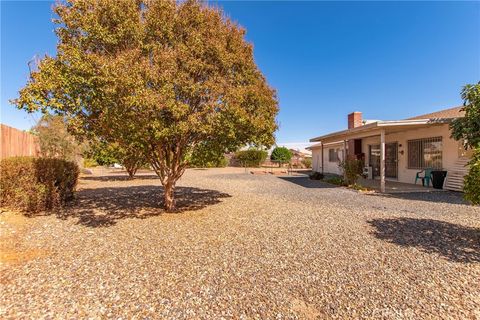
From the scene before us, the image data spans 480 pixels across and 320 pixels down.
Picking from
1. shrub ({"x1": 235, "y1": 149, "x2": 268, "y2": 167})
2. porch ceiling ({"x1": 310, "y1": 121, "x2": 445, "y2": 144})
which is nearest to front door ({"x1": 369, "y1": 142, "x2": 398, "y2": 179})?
porch ceiling ({"x1": 310, "y1": 121, "x2": 445, "y2": 144})

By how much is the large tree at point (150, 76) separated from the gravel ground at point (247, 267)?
2273 mm

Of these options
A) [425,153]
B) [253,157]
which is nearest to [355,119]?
[425,153]

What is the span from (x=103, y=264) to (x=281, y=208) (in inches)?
212

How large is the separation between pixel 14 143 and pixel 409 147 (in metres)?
18.0

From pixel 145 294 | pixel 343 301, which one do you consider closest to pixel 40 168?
pixel 145 294

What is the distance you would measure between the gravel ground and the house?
5272 mm

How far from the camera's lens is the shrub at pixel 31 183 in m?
6.64

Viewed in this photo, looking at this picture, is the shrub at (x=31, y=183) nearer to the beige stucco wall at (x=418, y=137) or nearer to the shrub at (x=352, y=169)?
the shrub at (x=352, y=169)

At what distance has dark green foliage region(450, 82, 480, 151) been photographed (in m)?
8.14

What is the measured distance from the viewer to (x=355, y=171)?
13180mm

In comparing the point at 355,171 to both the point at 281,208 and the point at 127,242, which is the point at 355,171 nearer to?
the point at 281,208

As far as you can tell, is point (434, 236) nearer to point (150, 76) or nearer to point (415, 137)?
point (150, 76)

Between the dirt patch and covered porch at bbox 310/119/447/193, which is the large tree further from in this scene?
covered porch at bbox 310/119/447/193

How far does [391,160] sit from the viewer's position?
53.1ft
